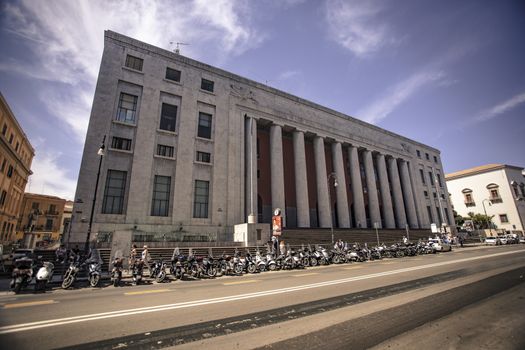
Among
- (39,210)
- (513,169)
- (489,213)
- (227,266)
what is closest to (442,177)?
(489,213)

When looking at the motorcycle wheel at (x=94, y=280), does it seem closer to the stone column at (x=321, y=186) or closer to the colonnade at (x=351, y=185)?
the colonnade at (x=351, y=185)

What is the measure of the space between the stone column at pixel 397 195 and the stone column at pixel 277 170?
24032 millimetres

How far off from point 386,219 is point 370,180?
272 inches

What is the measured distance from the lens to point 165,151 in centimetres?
2408

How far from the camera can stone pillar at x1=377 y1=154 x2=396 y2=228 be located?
128 ft

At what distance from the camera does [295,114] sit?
110 ft

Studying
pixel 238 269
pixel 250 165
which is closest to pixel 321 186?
pixel 250 165

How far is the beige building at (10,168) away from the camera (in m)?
32.1

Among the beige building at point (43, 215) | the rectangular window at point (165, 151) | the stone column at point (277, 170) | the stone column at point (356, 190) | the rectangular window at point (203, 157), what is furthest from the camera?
the beige building at point (43, 215)

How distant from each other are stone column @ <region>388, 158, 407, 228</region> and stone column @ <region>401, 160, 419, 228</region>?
1752 millimetres

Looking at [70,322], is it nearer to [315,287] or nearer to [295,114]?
[315,287]

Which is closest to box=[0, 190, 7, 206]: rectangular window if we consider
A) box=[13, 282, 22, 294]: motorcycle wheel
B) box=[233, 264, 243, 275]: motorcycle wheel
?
box=[13, 282, 22, 294]: motorcycle wheel

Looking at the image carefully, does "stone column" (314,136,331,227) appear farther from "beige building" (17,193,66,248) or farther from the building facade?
"beige building" (17,193,66,248)

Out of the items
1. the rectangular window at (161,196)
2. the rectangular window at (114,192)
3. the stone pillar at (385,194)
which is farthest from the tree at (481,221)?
the rectangular window at (114,192)
